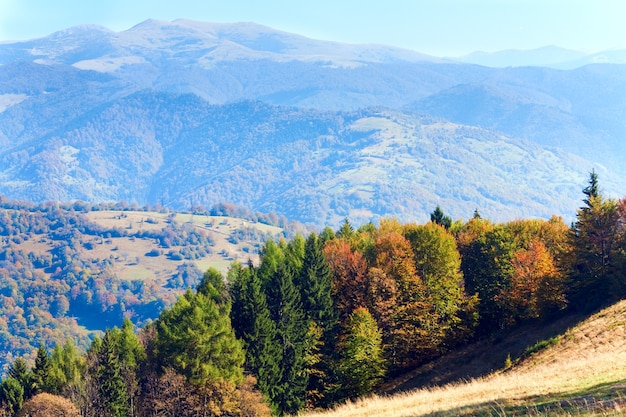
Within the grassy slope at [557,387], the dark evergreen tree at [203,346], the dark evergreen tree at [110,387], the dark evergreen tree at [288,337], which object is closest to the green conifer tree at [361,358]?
the dark evergreen tree at [288,337]

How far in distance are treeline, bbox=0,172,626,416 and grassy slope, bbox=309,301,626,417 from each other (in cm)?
717

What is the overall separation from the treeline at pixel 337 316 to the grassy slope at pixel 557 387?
7166 millimetres

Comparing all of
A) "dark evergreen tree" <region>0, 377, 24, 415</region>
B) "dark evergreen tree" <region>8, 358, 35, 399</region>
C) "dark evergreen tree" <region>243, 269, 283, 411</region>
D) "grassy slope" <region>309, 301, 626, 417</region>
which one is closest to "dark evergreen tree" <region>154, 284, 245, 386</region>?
"dark evergreen tree" <region>243, 269, 283, 411</region>

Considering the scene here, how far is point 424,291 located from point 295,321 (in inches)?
496

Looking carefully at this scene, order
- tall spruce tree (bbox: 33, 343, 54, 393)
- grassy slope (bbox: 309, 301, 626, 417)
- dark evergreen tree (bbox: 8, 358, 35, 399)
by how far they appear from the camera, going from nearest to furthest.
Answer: grassy slope (bbox: 309, 301, 626, 417)
dark evergreen tree (bbox: 8, 358, 35, 399)
tall spruce tree (bbox: 33, 343, 54, 393)

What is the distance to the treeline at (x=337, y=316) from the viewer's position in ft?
191

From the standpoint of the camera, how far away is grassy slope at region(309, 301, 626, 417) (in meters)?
28.2

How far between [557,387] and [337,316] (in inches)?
1479

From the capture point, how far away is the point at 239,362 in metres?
58.8

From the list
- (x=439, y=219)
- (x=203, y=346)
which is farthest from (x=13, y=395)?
(x=439, y=219)

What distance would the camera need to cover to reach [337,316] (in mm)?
Answer: 69438

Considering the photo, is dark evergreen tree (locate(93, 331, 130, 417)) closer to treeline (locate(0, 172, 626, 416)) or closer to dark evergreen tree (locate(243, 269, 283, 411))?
treeline (locate(0, 172, 626, 416))


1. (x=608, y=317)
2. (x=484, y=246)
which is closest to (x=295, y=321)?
(x=484, y=246)

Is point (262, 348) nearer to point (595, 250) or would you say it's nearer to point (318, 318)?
point (318, 318)
